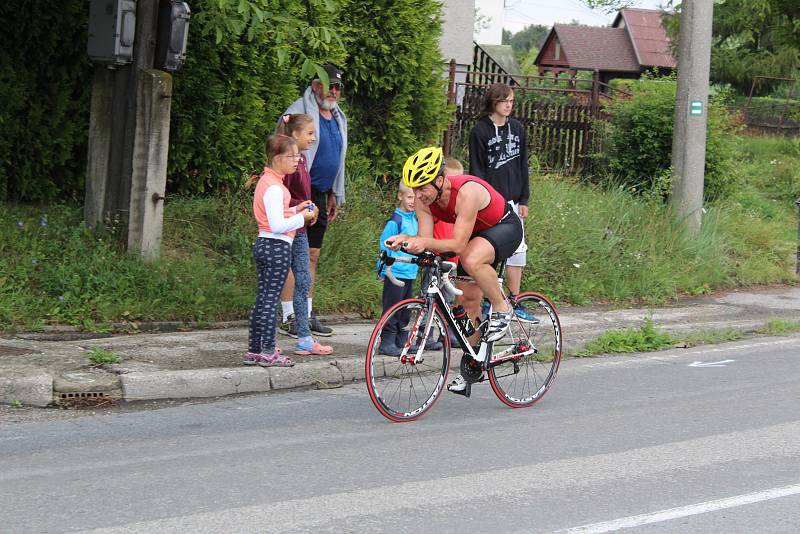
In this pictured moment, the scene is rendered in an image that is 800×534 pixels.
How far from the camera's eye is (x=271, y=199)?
789 centimetres

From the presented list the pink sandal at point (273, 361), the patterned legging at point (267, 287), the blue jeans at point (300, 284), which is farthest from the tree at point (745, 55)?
the pink sandal at point (273, 361)

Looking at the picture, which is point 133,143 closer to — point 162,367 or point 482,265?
point 162,367

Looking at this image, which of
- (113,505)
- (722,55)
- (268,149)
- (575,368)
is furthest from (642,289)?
(722,55)

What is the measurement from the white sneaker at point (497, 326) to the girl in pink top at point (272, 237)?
1544 mm

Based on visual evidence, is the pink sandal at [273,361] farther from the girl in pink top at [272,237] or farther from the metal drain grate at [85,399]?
the metal drain grate at [85,399]

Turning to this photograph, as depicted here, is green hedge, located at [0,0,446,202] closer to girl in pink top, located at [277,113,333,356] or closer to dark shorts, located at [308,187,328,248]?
girl in pink top, located at [277,113,333,356]

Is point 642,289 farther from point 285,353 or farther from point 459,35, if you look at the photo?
point 459,35

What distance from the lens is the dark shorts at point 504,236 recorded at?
7316 millimetres

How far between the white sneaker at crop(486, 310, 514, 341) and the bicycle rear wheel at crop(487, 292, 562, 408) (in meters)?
0.11

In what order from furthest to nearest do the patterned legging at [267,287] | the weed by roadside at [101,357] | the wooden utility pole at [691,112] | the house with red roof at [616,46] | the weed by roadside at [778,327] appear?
the house with red roof at [616,46] → the wooden utility pole at [691,112] → the weed by roadside at [778,327] → the patterned legging at [267,287] → the weed by roadside at [101,357]

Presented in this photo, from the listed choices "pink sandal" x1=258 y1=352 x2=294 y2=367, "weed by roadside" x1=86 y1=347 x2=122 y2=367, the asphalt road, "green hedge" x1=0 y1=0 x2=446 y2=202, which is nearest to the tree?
"green hedge" x1=0 y1=0 x2=446 y2=202

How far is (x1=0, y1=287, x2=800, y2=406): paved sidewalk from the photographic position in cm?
729

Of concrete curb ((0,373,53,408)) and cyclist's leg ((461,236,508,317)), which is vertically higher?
cyclist's leg ((461,236,508,317))

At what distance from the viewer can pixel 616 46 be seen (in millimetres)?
75062
